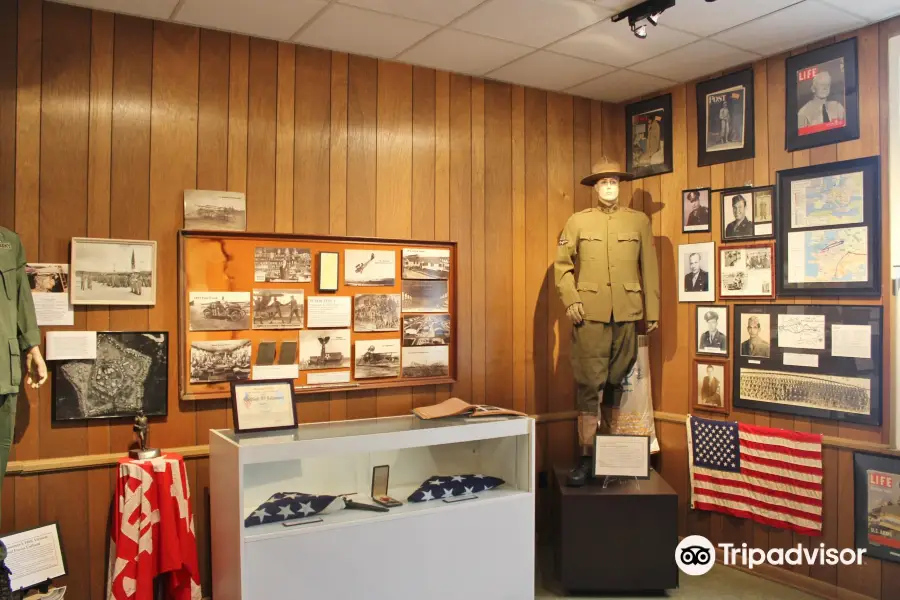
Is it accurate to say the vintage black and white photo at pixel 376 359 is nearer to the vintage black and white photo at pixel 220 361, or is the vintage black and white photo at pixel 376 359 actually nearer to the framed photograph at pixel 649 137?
the vintage black and white photo at pixel 220 361

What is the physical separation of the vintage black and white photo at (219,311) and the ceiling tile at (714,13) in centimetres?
223

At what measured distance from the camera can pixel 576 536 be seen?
3279mm

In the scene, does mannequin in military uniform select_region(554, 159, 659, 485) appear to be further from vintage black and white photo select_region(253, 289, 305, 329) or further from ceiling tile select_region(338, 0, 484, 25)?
vintage black and white photo select_region(253, 289, 305, 329)

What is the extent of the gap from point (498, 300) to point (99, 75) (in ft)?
7.17

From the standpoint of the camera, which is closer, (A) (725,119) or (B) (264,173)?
(B) (264,173)

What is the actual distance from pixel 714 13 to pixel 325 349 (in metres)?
2.28

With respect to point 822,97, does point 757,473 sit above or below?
below

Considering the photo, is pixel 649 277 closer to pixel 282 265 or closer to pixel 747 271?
pixel 747 271

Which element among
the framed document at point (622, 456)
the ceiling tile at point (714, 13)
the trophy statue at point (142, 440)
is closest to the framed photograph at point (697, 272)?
the framed document at point (622, 456)

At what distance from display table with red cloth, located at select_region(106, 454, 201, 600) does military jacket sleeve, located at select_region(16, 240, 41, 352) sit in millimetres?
573

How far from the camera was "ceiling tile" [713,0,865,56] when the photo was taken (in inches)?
116

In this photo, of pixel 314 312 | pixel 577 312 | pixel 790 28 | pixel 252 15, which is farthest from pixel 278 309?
pixel 790 28

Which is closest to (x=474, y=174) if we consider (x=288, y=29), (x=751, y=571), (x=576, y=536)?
(x=288, y=29)

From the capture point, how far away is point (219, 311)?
306cm
